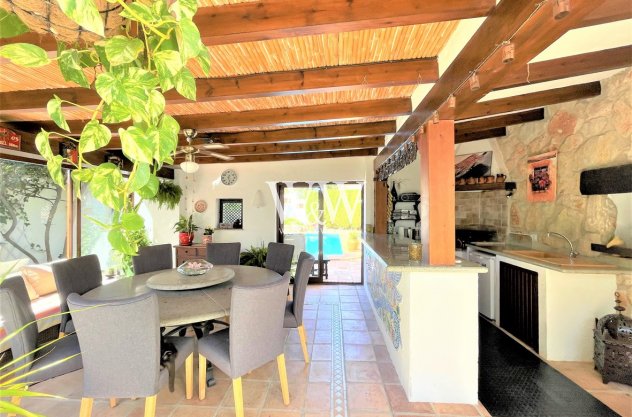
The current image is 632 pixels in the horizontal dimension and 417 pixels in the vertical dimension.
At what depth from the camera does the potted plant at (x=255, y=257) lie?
4969 millimetres

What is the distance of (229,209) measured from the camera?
561cm

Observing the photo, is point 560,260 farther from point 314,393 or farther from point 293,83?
point 293,83

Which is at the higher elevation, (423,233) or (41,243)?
(423,233)

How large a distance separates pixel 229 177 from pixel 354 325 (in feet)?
12.0

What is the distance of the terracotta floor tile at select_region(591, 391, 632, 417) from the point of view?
195cm

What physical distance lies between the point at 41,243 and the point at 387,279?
4521 mm

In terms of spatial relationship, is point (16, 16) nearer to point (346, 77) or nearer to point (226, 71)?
point (226, 71)

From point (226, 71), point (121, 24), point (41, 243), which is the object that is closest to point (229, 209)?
point (41, 243)

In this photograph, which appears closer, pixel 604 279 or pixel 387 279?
pixel 604 279

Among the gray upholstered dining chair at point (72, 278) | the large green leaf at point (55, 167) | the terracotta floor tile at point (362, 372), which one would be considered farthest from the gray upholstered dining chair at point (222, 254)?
the large green leaf at point (55, 167)

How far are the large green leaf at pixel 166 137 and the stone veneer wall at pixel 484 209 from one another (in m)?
4.69

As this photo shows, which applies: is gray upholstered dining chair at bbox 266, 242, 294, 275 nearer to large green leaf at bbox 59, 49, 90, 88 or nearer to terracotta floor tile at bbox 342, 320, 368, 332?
terracotta floor tile at bbox 342, 320, 368, 332

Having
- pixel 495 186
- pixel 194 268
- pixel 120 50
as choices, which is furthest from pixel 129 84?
pixel 495 186

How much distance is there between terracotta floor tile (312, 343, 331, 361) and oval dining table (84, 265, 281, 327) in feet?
2.80
